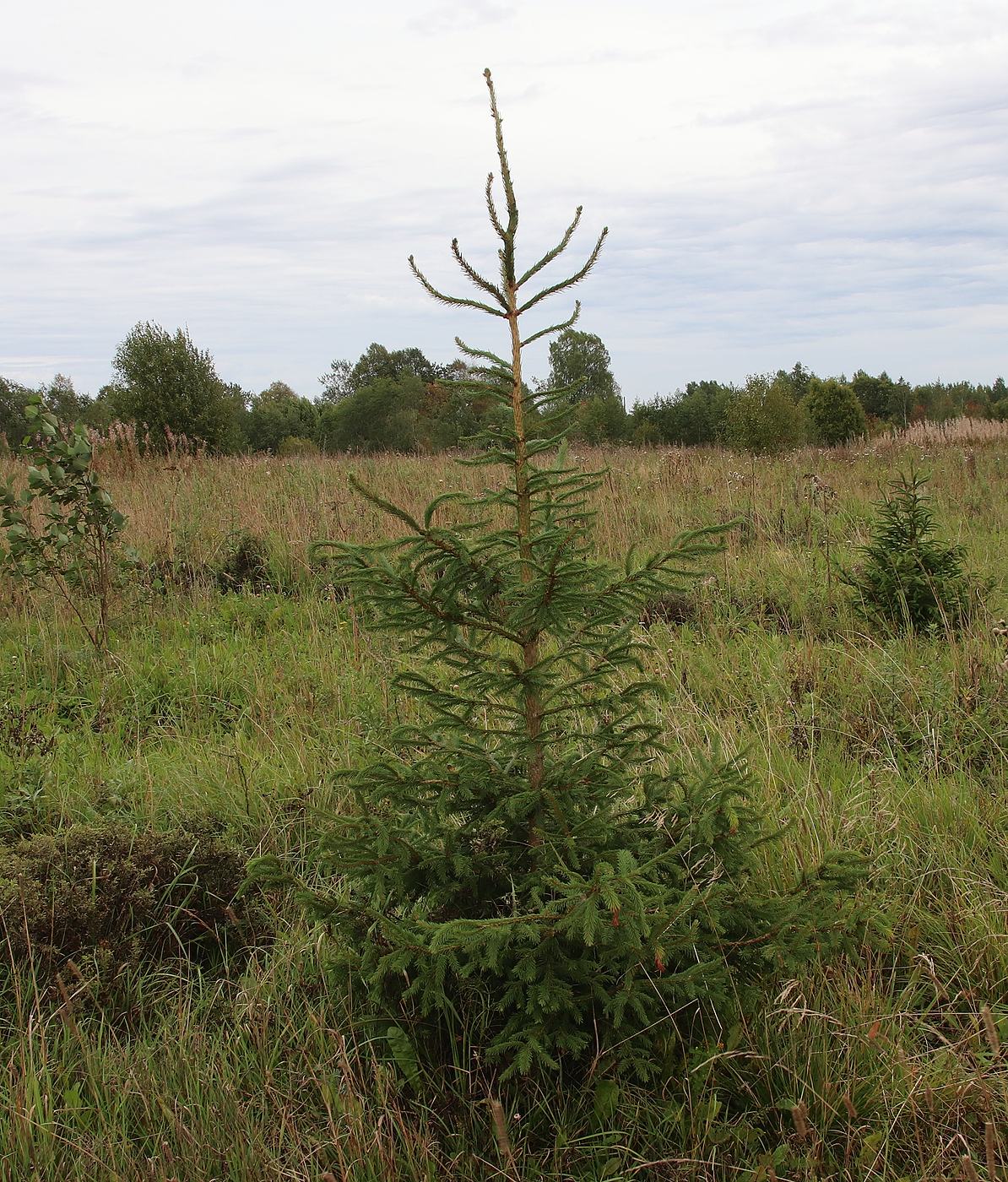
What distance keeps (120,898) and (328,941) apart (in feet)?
2.45

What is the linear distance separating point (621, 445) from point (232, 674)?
13.2 metres

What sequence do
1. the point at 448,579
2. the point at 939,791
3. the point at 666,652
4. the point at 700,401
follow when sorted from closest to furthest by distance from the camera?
the point at 448,579
the point at 939,791
the point at 666,652
the point at 700,401

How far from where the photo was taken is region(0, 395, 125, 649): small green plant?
18.0ft

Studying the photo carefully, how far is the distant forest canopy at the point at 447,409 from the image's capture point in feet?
19.0

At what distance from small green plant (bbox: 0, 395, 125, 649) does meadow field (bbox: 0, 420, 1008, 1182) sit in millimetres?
260

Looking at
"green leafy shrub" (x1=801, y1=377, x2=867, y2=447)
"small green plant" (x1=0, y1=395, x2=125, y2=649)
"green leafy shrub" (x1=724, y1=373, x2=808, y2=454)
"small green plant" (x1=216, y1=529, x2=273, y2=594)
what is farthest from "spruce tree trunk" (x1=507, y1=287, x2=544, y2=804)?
"green leafy shrub" (x1=801, y1=377, x2=867, y2=447)

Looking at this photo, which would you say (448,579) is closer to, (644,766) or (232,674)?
(644,766)

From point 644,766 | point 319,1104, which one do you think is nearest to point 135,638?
point 644,766

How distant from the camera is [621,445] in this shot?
1719cm

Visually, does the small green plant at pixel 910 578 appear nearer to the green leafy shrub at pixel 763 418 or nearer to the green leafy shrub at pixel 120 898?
the green leafy shrub at pixel 120 898

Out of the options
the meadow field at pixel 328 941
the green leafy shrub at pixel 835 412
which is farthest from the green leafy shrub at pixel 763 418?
the meadow field at pixel 328 941

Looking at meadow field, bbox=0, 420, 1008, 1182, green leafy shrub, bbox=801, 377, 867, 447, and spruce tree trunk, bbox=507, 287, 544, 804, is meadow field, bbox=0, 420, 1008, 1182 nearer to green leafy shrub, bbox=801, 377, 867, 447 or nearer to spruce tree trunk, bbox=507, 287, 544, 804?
spruce tree trunk, bbox=507, 287, 544, 804

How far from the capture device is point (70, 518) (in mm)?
5926

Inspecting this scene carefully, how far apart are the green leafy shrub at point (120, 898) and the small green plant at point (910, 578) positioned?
391cm
